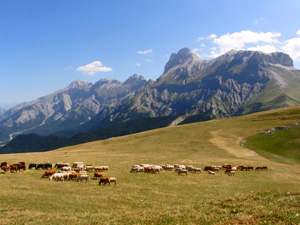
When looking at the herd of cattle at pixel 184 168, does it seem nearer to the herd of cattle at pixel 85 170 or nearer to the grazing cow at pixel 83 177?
the herd of cattle at pixel 85 170

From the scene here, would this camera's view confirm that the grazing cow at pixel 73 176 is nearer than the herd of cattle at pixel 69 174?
No

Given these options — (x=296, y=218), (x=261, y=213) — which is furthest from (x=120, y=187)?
(x=296, y=218)

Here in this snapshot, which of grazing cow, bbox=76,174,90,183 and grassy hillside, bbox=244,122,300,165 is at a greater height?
grazing cow, bbox=76,174,90,183

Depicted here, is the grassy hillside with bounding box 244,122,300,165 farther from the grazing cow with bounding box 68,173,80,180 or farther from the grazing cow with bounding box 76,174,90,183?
the grazing cow with bounding box 68,173,80,180

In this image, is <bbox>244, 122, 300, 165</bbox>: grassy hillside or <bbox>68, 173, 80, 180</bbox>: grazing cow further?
<bbox>244, 122, 300, 165</bbox>: grassy hillside

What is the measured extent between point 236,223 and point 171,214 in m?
4.99

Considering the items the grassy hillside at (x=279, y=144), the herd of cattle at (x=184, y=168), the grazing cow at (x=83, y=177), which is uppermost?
the grazing cow at (x=83, y=177)

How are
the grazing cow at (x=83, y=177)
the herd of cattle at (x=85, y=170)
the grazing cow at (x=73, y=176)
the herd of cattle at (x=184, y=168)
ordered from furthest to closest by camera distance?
the herd of cattle at (x=184, y=168), the grazing cow at (x=73, y=176), the herd of cattle at (x=85, y=170), the grazing cow at (x=83, y=177)

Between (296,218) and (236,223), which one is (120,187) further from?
(296,218)

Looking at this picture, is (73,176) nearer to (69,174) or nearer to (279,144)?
(69,174)

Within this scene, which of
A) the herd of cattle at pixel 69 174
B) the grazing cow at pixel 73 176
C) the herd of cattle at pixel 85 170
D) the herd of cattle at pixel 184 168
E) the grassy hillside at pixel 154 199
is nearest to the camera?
the grassy hillside at pixel 154 199

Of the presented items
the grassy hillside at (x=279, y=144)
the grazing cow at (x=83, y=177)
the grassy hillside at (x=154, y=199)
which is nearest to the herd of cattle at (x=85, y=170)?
the grazing cow at (x=83, y=177)

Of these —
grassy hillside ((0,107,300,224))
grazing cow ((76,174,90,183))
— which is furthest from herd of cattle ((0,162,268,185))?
grassy hillside ((0,107,300,224))

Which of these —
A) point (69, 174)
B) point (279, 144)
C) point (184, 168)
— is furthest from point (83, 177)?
point (279, 144)
